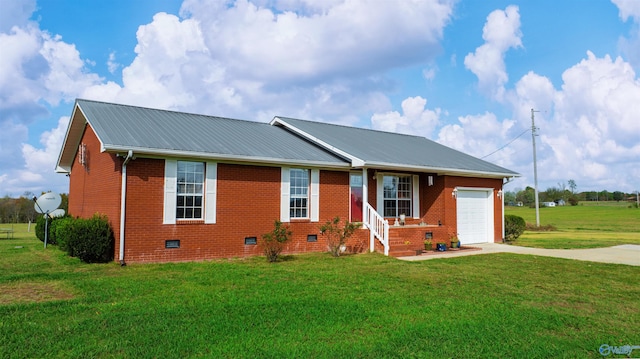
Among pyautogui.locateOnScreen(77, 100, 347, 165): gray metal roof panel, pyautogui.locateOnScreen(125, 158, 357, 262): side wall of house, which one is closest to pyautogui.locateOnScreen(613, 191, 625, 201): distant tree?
pyautogui.locateOnScreen(77, 100, 347, 165): gray metal roof panel

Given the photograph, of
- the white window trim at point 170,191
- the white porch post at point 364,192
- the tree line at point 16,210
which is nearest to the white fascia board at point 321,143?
the white porch post at point 364,192

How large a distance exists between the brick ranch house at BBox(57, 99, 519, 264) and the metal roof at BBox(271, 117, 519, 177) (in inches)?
3.3

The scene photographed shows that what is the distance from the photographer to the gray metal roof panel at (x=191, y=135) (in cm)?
1203

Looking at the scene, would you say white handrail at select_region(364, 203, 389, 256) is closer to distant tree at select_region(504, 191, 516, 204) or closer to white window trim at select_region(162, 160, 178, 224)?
white window trim at select_region(162, 160, 178, 224)

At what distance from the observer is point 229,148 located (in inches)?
518

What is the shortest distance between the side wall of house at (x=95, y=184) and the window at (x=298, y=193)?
515 centimetres

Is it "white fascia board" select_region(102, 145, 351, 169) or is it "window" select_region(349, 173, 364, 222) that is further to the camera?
"window" select_region(349, 173, 364, 222)

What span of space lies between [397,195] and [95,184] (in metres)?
10.8

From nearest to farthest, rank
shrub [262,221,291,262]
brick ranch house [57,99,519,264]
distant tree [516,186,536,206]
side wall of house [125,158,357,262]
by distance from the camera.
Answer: side wall of house [125,158,357,262]
brick ranch house [57,99,519,264]
shrub [262,221,291,262]
distant tree [516,186,536,206]

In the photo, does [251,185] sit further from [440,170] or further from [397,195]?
[440,170]

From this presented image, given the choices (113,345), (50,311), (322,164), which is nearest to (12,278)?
(50,311)

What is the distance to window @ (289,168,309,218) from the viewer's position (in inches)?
563

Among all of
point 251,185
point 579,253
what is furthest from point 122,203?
point 579,253

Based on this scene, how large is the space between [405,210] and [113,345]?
13706 mm
